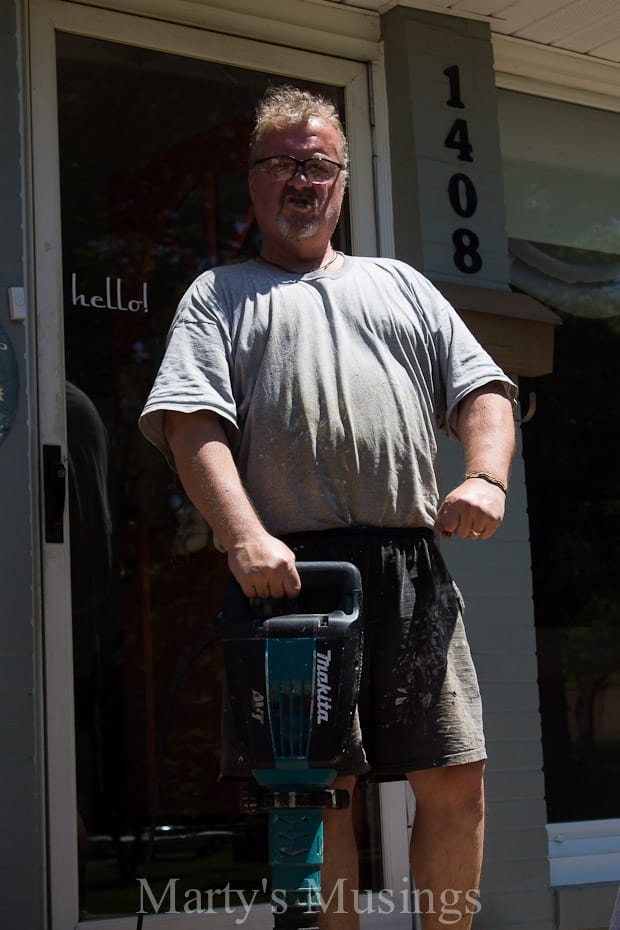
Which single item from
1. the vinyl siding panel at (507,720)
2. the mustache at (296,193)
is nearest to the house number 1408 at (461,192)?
the vinyl siding panel at (507,720)

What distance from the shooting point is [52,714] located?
3621 mm

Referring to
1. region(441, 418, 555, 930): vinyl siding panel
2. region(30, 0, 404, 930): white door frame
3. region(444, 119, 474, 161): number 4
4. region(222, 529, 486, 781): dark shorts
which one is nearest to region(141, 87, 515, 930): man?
region(222, 529, 486, 781): dark shorts

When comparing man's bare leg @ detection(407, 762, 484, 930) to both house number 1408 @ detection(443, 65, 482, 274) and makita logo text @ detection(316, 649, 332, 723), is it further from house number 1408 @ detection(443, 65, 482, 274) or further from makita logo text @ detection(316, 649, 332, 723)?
house number 1408 @ detection(443, 65, 482, 274)

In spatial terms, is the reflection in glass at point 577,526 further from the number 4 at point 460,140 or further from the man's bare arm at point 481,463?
the man's bare arm at point 481,463

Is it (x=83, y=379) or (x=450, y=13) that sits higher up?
(x=450, y=13)

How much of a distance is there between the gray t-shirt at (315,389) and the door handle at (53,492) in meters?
0.95

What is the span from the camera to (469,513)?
2564 millimetres

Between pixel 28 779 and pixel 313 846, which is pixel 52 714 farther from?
pixel 313 846

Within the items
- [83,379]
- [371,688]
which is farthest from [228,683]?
[83,379]

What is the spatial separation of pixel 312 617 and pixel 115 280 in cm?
192

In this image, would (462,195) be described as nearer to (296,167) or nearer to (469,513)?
(296,167)

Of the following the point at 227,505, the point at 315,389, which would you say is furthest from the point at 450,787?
the point at 315,389

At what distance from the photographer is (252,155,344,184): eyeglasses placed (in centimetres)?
291

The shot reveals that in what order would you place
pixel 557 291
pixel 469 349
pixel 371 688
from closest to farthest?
pixel 371 688
pixel 469 349
pixel 557 291
